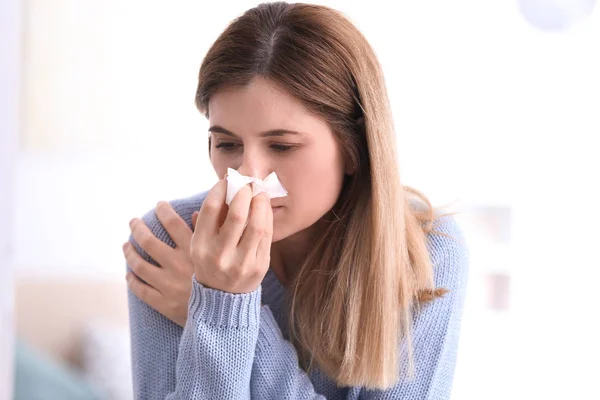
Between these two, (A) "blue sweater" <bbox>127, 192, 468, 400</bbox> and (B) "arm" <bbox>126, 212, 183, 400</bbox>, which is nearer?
(A) "blue sweater" <bbox>127, 192, 468, 400</bbox>

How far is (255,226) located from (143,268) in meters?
0.32

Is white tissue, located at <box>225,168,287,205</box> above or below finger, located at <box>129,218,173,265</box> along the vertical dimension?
above

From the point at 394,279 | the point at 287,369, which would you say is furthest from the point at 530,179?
the point at 287,369

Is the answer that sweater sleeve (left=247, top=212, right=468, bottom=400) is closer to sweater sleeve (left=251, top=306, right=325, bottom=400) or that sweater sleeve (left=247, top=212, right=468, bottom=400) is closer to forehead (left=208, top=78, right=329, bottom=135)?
sweater sleeve (left=251, top=306, right=325, bottom=400)

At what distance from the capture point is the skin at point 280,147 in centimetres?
123

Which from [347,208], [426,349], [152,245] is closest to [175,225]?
[152,245]

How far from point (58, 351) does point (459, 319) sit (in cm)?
178

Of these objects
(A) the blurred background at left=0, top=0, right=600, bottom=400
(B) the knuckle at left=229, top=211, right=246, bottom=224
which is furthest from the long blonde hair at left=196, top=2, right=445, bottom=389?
(A) the blurred background at left=0, top=0, right=600, bottom=400

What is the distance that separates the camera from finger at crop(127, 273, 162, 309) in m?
1.37

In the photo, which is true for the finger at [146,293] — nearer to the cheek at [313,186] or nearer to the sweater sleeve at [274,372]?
the sweater sleeve at [274,372]

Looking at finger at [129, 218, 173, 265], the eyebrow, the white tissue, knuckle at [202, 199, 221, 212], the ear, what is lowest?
finger at [129, 218, 173, 265]

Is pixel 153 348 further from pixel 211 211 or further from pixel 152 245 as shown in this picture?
pixel 211 211

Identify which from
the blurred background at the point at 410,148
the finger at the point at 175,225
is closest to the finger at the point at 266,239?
the finger at the point at 175,225

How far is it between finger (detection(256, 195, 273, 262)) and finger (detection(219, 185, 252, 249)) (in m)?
0.03
